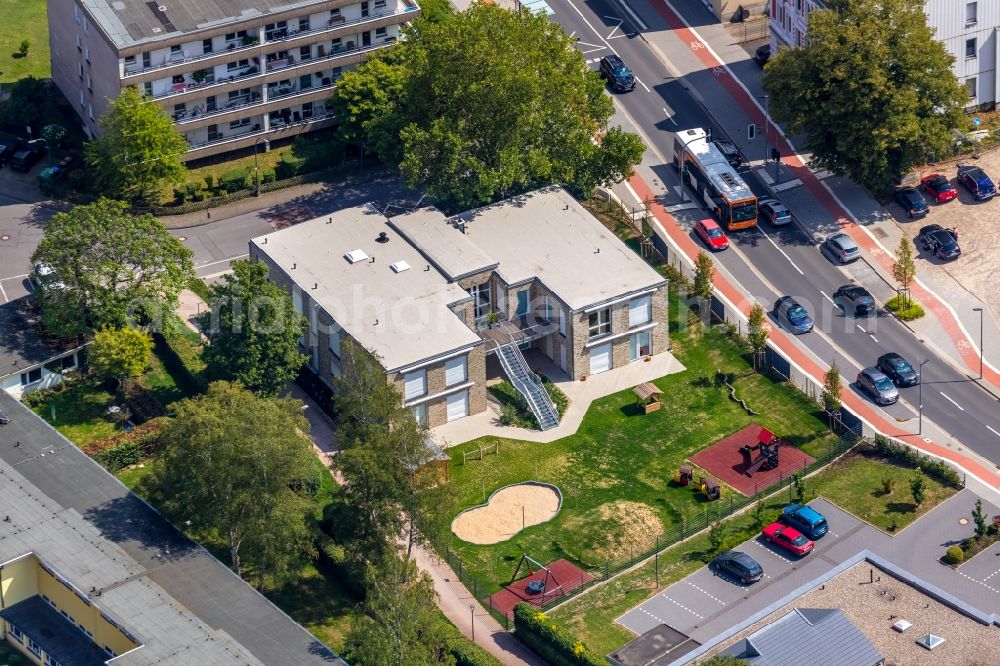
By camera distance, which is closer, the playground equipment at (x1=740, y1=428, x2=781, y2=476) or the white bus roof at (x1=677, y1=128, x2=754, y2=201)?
the playground equipment at (x1=740, y1=428, x2=781, y2=476)

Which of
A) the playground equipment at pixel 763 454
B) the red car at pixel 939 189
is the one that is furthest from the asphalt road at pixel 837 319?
the red car at pixel 939 189

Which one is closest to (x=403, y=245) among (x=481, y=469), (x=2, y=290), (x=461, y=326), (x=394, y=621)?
(x=461, y=326)

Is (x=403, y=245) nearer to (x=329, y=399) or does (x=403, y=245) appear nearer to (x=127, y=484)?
(x=329, y=399)

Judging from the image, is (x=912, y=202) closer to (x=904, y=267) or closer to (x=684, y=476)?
(x=904, y=267)

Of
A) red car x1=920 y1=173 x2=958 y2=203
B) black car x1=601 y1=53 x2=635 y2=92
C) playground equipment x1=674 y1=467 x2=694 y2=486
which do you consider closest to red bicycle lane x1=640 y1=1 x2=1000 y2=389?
red car x1=920 y1=173 x2=958 y2=203

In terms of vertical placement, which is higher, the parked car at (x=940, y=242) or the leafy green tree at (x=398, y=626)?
the parked car at (x=940, y=242)

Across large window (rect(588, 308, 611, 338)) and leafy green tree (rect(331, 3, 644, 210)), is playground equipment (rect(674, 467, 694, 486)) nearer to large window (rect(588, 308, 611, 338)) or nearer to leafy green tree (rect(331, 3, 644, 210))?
large window (rect(588, 308, 611, 338))

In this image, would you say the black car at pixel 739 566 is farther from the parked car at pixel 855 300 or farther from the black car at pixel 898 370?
the parked car at pixel 855 300
